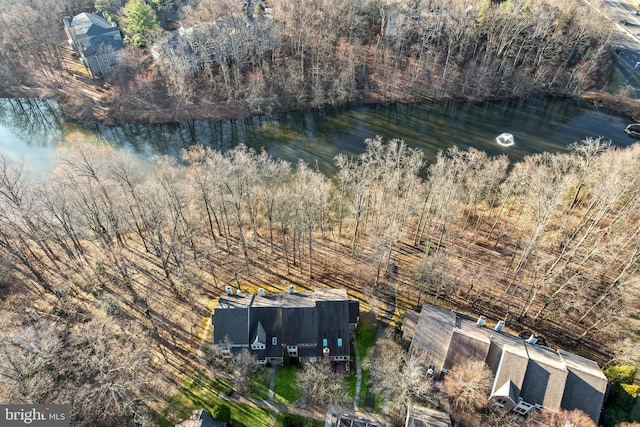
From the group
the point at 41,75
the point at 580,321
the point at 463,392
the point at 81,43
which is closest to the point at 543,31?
the point at 580,321

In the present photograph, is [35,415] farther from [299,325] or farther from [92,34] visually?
[92,34]

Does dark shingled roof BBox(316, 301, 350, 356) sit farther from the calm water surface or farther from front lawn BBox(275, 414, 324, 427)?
A: the calm water surface

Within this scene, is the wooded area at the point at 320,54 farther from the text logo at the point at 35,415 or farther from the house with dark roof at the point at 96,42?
the text logo at the point at 35,415

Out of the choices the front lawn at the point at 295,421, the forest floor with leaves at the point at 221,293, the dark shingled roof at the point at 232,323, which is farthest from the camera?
the forest floor with leaves at the point at 221,293

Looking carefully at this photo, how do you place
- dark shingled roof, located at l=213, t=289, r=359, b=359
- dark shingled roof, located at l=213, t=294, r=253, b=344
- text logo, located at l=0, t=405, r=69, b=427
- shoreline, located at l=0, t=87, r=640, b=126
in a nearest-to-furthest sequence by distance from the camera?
1. text logo, located at l=0, t=405, r=69, b=427
2. dark shingled roof, located at l=213, t=294, r=253, b=344
3. dark shingled roof, located at l=213, t=289, r=359, b=359
4. shoreline, located at l=0, t=87, r=640, b=126

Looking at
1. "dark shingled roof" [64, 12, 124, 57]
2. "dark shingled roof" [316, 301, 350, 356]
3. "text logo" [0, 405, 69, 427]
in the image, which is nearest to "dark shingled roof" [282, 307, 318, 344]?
"dark shingled roof" [316, 301, 350, 356]

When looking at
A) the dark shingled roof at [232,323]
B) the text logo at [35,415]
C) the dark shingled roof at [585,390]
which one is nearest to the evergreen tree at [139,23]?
the dark shingled roof at [232,323]
